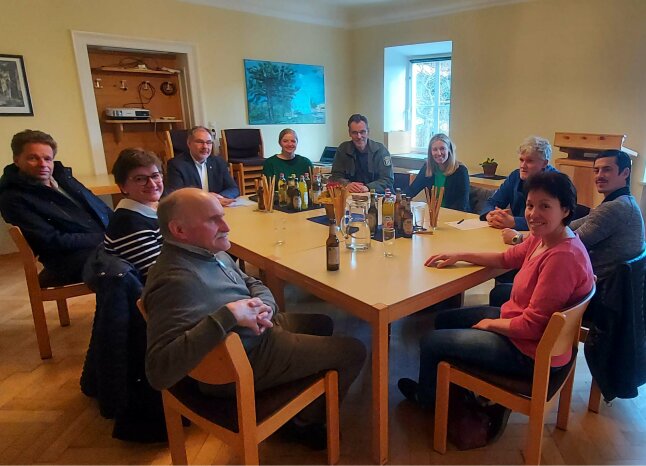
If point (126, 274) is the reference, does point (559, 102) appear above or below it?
above

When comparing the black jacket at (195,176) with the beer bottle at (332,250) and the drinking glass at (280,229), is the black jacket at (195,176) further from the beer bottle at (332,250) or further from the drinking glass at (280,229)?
the beer bottle at (332,250)

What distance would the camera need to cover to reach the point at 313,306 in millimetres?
2908

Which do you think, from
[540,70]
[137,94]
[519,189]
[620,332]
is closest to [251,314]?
[620,332]

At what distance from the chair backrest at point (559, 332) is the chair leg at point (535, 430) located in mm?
139

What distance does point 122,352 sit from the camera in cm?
161

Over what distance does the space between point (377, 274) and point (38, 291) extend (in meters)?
1.81

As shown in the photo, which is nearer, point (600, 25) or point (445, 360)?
point (445, 360)

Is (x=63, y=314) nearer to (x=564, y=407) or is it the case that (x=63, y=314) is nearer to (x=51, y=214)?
(x=51, y=214)

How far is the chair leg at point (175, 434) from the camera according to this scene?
142 cm

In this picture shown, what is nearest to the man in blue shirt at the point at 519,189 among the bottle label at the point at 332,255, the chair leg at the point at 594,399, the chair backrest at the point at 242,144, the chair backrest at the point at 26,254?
the chair leg at the point at 594,399

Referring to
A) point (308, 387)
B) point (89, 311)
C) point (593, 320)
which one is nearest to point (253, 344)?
point (308, 387)

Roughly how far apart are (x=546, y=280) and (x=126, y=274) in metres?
1.44

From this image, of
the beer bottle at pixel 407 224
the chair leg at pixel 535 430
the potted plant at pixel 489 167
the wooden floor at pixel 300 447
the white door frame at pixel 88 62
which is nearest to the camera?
the chair leg at pixel 535 430

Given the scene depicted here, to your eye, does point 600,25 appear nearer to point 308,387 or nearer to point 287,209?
point 287,209
